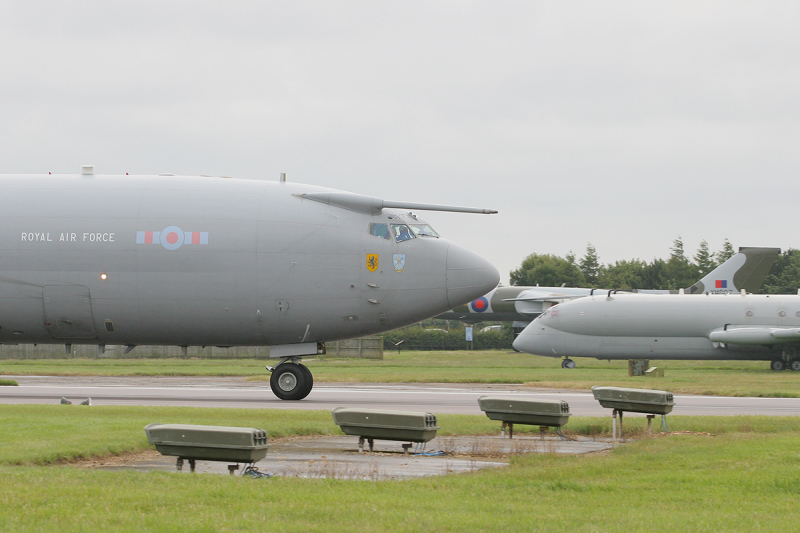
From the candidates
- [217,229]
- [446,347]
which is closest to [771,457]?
[217,229]

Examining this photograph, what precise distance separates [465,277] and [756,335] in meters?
27.6

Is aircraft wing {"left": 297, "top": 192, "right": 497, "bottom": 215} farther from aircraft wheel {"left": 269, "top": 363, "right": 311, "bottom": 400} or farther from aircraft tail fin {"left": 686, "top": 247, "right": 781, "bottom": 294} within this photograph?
aircraft tail fin {"left": 686, "top": 247, "right": 781, "bottom": 294}

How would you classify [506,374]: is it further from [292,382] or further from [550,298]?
[550,298]

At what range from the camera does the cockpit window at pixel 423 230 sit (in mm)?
22938

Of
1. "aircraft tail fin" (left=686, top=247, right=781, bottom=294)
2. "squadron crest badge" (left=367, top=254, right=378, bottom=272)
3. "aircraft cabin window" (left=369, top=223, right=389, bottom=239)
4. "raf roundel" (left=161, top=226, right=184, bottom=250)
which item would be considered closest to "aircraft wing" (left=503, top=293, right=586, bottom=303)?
"aircraft tail fin" (left=686, top=247, right=781, bottom=294)

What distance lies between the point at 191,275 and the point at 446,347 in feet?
230

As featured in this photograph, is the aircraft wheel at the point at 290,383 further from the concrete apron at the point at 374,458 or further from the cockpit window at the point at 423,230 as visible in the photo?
the concrete apron at the point at 374,458

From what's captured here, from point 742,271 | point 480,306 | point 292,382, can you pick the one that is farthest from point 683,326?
point 292,382

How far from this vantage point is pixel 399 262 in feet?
73.7

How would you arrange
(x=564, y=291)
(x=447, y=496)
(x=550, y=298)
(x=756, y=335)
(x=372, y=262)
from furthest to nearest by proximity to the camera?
(x=564, y=291) < (x=550, y=298) < (x=756, y=335) < (x=372, y=262) < (x=447, y=496)

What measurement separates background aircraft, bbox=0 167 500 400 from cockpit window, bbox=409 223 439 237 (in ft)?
0.54

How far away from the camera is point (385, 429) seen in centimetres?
1341

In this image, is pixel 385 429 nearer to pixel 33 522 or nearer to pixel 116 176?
pixel 33 522

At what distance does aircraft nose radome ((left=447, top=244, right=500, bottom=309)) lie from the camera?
2252 cm
